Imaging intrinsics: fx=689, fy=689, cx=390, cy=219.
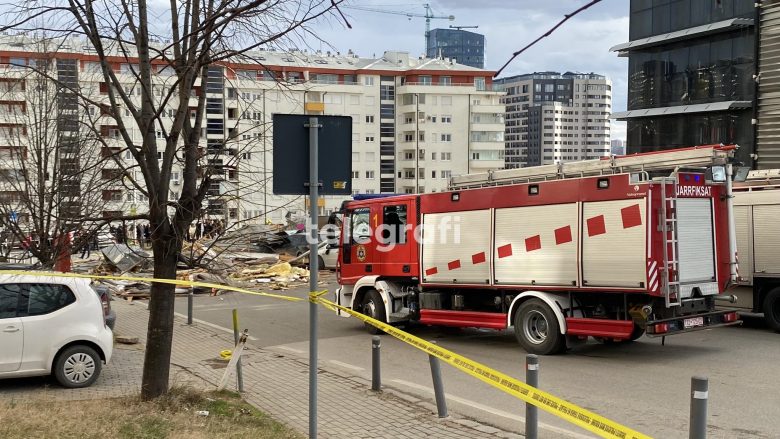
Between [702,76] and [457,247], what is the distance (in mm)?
21327

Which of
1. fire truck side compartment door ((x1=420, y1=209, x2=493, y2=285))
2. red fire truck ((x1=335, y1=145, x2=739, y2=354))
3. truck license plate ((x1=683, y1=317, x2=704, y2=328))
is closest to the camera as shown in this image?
red fire truck ((x1=335, y1=145, x2=739, y2=354))

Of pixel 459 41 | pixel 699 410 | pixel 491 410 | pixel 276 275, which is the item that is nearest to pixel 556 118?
pixel 276 275

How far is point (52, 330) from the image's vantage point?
349 inches

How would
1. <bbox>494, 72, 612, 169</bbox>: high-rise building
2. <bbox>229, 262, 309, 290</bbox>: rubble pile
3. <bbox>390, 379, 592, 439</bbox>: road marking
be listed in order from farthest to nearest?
1. <bbox>494, 72, 612, 169</bbox>: high-rise building
2. <bbox>229, 262, 309, 290</bbox>: rubble pile
3. <bbox>390, 379, 592, 439</bbox>: road marking

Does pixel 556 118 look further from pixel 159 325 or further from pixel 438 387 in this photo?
pixel 159 325

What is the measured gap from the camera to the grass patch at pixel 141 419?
592 cm

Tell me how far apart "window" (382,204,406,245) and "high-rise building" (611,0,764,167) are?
16.5 meters

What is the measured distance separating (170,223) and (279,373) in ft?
12.8

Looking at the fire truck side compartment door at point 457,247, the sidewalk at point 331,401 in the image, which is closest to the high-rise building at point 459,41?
the fire truck side compartment door at point 457,247

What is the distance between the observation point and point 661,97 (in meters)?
31.1

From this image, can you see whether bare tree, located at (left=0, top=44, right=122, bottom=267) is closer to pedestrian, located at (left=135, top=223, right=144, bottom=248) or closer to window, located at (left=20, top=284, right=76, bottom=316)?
window, located at (left=20, top=284, right=76, bottom=316)

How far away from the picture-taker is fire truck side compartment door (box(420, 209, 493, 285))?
12.1 meters

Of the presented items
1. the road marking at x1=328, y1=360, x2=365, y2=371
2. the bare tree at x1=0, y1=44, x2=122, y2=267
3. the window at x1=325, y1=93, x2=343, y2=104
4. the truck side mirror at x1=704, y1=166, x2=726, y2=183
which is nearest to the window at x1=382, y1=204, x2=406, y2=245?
the road marking at x1=328, y1=360, x2=365, y2=371

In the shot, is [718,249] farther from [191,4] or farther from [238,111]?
[191,4]
